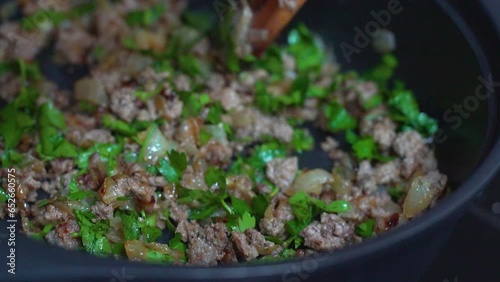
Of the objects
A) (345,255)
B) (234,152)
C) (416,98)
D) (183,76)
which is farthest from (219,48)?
(345,255)

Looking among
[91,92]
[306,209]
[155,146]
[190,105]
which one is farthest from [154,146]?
[306,209]

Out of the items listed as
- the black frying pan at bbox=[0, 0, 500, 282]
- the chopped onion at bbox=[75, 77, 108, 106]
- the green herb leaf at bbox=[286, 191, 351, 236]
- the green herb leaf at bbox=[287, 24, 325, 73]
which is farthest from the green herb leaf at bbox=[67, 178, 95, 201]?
the green herb leaf at bbox=[287, 24, 325, 73]

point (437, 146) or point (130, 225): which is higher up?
point (437, 146)

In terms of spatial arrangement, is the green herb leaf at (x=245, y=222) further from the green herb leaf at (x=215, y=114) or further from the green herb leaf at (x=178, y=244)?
the green herb leaf at (x=215, y=114)

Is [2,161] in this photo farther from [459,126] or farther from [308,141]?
[459,126]

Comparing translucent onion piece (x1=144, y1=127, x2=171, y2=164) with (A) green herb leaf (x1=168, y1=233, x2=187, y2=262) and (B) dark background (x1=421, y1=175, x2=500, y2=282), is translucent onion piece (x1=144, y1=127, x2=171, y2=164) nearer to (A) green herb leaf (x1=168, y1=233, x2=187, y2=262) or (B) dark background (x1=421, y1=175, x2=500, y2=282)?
(A) green herb leaf (x1=168, y1=233, x2=187, y2=262)

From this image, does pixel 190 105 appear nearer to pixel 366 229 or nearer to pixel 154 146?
pixel 154 146
